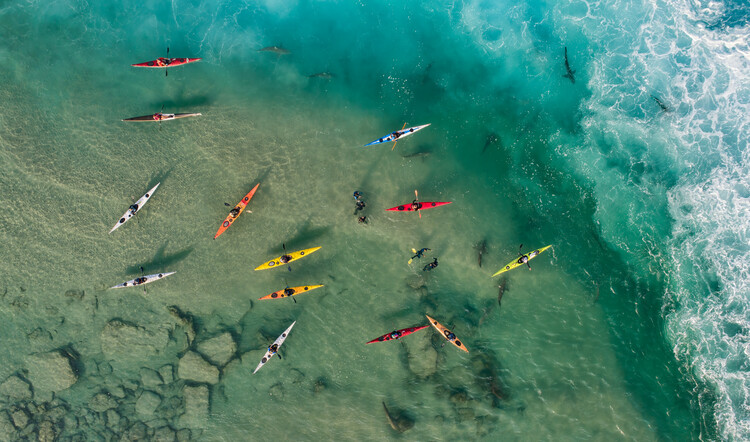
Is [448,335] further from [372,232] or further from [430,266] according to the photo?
[372,232]

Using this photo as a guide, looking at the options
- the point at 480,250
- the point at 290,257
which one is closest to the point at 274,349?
the point at 290,257

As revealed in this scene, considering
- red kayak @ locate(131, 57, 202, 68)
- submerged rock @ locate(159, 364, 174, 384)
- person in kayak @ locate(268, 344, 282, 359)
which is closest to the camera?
person in kayak @ locate(268, 344, 282, 359)

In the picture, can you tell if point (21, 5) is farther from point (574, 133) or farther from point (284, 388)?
point (574, 133)

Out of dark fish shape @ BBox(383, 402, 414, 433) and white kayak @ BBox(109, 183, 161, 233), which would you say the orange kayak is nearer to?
white kayak @ BBox(109, 183, 161, 233)

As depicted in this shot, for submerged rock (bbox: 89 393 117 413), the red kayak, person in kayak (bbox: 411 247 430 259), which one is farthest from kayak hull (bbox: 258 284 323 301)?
the red kayak

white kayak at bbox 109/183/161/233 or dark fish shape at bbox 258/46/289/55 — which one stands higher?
dark fish shape at bbox 258/46/289/55

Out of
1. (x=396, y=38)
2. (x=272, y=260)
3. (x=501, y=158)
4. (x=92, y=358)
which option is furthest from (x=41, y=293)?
(x=501, y=158)

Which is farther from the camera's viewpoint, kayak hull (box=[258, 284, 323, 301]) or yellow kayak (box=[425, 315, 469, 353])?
kayak hull (box=[258, 284, 323, 301])

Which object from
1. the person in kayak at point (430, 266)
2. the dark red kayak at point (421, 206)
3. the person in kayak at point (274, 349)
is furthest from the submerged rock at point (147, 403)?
the dark red kayak at point (421, 206)
